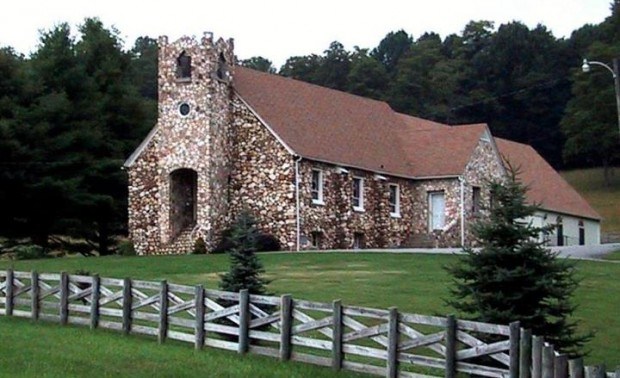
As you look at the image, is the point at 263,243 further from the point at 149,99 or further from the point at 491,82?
the point at 491,82

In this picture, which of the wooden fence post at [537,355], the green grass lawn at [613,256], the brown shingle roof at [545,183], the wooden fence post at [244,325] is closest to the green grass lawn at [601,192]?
the brown shingle roof at [545,183]

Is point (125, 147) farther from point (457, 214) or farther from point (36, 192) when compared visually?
point (457, 214)

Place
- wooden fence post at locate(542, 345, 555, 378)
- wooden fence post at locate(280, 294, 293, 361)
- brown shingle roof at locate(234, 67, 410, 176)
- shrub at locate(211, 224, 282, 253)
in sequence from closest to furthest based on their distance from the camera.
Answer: wooden fence post at locate(542, 345, 555, 378) → wooden fence post at locate(280, 294, 293, 361) → shrub at locate(211, 224, 282, 253) → brown shingle roof at locate(234, 67, 410, 176)

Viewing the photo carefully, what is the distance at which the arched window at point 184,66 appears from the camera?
49.8 m

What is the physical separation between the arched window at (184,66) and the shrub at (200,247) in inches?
270

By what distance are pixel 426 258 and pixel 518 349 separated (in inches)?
915

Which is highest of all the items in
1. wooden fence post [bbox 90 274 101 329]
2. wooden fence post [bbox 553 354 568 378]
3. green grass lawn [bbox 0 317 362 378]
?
wooden fence post [bbox 90 274 101 329]

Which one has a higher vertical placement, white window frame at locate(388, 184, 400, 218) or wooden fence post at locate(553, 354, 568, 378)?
white window frame at locate(388, 184, 400, 218)

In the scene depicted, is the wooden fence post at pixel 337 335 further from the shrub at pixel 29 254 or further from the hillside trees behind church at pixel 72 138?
the hillside trees behind church at pixel 72 138

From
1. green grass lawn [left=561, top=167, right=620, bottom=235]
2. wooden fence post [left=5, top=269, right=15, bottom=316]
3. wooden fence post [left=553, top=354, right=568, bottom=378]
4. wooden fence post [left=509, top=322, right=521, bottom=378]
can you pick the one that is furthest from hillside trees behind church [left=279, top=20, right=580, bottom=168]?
wooden fence post [left=553, top=354, right=568, bottom=378]

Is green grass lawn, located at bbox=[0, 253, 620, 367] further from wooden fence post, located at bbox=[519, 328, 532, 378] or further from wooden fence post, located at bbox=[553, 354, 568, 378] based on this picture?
wooden fence post, located at bbox=[553, 354, 568, 378]

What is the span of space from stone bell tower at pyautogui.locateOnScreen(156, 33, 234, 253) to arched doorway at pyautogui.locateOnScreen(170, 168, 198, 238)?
41mm

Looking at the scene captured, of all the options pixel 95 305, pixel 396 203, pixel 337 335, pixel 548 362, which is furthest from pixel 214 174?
pixel 548 362

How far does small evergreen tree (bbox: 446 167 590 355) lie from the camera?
19.5m
